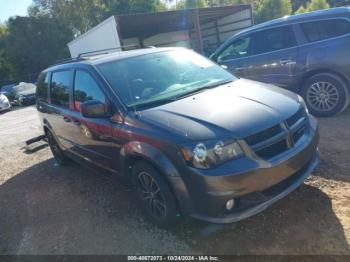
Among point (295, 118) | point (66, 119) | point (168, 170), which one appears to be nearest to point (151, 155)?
point (168, 170)

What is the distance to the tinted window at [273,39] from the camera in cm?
657

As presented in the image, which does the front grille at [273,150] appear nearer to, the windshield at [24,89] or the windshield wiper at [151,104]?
the windshield wiper at [151,104]

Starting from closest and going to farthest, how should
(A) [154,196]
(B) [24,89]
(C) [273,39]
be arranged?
1. (A) [154,196]
2. (C) [273,39]
3. (B) [24,89]

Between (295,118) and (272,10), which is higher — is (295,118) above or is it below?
above

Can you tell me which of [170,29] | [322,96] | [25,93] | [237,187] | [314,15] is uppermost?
[314,15]

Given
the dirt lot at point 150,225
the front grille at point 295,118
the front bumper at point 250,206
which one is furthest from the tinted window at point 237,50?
the front bumper at point 250,206

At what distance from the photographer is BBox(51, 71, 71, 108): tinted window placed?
502 cm

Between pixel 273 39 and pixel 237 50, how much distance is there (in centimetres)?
85

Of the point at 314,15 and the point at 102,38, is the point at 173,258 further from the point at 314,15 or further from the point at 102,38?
the point at 102,38

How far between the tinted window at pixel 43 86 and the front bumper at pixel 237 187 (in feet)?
12.8

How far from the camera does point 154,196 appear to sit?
11.7 feet

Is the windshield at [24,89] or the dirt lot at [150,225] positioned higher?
the dirt lot at [150,225]

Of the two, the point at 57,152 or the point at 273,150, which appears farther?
the point at 57,152

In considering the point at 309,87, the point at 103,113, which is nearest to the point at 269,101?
the point at 103,113
